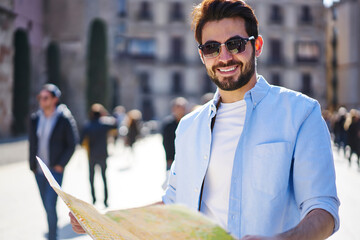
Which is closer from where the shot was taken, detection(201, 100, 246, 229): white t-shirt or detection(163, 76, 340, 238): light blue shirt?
detection(163, 76, 340, 238): light blue shirt

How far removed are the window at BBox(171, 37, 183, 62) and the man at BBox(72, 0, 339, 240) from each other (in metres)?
45.5

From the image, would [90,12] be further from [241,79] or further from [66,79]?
[241,79]

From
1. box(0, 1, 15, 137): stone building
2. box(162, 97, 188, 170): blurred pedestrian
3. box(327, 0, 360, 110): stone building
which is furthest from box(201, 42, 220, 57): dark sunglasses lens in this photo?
box(327, 0, 360, 110): stone building

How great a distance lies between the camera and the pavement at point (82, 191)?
258 inches

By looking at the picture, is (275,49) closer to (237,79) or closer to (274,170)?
(237,79)

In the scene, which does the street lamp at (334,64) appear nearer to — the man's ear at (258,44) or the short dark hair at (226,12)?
the man's ear at (258,44)

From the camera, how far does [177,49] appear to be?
156 feet

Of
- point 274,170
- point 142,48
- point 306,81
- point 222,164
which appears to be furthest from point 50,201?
point 306,81

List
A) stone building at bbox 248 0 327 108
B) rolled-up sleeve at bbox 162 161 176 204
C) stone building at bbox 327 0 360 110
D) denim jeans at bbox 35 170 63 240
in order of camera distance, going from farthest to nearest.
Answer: stone building at bbox 248 0 327 108 → stone building at bbox 327 0 360 110 → denim jeans at bbox 35 170 63 240 → rolled-up sleeve at bbox 162 161 176 204

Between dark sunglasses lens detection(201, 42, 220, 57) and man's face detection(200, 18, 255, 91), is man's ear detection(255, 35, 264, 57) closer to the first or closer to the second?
man's face detection(200, 18, 255, 91)

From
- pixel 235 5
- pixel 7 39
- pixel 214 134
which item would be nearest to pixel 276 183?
pixel 214 134

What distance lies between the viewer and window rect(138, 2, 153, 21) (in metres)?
46.9

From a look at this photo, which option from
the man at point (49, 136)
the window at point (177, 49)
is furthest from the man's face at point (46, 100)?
the window at point (177, 49)

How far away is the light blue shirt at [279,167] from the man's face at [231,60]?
81mm
